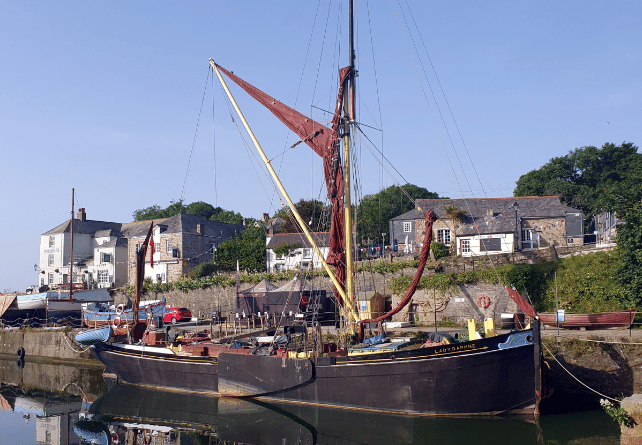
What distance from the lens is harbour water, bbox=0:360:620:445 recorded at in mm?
17438

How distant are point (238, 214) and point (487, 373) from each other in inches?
3238

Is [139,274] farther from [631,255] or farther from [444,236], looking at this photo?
[444,236]

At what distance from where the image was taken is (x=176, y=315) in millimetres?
42281

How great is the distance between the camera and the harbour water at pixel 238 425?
17438 millimetres

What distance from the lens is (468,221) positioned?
4550 centimetres

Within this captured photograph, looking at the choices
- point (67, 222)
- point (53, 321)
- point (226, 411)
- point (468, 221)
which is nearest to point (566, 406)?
point (226, 411)

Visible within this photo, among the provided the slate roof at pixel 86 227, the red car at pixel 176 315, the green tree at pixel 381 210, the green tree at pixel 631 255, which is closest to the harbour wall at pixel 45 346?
the red car at pixel 176 315

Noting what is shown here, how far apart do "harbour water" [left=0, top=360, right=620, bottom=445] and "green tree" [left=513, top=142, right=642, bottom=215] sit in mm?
52261

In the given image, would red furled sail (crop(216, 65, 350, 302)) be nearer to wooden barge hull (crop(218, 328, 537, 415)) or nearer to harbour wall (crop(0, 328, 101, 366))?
wooden barge hull (crop(218, 328, 537, 415))

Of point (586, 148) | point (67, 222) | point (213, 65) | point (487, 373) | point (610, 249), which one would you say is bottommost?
point (487, 373)

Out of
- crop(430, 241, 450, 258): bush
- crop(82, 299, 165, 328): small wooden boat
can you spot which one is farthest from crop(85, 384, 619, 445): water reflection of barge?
crop(430, 241, 450, 258): bush

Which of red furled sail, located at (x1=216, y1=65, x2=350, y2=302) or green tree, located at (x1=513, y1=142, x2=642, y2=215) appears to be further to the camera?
green tree, located at (x1=513, y1=142, x2=642, y2=215)

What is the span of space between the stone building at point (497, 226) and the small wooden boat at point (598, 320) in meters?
13.4

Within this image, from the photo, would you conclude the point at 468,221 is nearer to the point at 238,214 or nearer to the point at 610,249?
the point at 610,249
